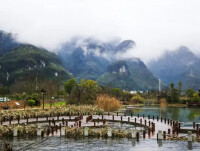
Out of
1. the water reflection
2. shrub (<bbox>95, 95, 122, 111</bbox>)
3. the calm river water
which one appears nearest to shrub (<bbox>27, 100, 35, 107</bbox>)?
shrub (<bbox>95, 95, 122, 111</bbox>)

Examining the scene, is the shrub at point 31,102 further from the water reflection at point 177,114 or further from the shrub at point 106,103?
the water reflection at point 177,114

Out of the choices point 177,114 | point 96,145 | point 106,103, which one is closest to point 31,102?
point 106,103

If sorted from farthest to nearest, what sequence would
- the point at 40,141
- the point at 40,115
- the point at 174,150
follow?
the point at 40,115
the point at 40,141
the point at 174,150

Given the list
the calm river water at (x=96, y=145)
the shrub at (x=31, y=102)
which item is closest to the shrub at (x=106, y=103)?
the shrub at (x=31, y=102)

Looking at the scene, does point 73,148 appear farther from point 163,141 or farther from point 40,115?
point 40,115

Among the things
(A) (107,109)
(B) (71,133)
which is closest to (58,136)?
(B) (71,133)

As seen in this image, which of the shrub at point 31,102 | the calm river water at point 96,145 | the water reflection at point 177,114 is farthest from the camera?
the shrub at point 31,102

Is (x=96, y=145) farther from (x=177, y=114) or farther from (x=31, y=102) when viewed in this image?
(x=177, y=114)

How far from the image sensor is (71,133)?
27.5 m

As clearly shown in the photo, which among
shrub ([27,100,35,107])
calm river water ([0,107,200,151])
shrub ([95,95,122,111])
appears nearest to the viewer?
calm river water ([0,107,200,151])

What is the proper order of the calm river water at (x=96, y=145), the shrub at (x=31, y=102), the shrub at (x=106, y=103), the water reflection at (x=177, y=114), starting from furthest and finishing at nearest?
the shrub at (x=31, y=102)
the shrub at (x=106, y=103)
the water reflection at (x=177, y=114)
the calm river water at (x=96, y=145)

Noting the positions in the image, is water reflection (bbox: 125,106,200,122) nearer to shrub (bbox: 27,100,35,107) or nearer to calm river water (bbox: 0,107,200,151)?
shrub (bbox: 27,100,35,107)

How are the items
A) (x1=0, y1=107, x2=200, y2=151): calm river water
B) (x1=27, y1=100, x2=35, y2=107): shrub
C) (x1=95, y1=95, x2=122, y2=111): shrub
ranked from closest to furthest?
(x1=0, y1=107, x2=200, y2=151): calm river water → (x1=95, y1=95, x2=122, y2=111): shrub → (x1=27, y1=100, x2=35, y2=107): shrub

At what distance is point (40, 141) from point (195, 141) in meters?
13.9
